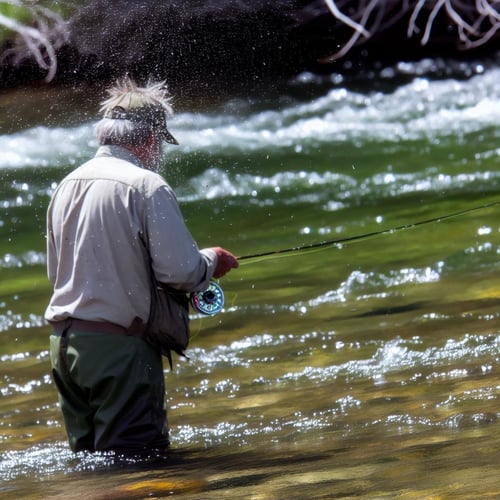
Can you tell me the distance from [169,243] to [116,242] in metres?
0.20

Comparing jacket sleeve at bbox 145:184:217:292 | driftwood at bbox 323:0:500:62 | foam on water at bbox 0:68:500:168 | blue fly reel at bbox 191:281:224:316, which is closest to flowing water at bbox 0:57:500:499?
foam on water at bbox 0:68:500:168

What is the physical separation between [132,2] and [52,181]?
782cm

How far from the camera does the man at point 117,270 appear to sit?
4156mm

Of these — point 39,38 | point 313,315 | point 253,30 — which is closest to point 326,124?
point 39,38

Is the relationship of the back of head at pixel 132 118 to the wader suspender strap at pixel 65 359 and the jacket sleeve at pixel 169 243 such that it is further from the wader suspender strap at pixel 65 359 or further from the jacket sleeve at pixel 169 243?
the wader suspender strap at pixel 65 359

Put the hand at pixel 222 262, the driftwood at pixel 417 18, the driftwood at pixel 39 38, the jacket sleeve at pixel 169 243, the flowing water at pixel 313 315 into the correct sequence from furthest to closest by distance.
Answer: the driftwood at pixel 417 18 < the driftwood at pixel 39 38 < the hand at pixel 222 262 < the jacket sleeve at pixel 169 243 < the flowing water at pixel 313 315

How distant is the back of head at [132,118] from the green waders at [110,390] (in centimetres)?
73

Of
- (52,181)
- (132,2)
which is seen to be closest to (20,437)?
(52,181)

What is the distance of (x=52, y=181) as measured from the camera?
16.9m

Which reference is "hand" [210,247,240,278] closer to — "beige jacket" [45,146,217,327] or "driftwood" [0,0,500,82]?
"beige jacket" [45,146,217,327]

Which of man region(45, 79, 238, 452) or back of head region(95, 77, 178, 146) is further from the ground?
back of head region(95, 77, 178, 146)

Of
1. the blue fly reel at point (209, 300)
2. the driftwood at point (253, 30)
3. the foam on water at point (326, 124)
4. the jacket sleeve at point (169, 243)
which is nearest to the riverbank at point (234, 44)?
the driftwood at point (253, 30)

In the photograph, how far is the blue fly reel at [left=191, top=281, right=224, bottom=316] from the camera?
4.58 metres

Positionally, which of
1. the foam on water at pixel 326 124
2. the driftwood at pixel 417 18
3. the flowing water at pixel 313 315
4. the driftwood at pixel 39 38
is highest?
the driftwood at pixel 39 38
